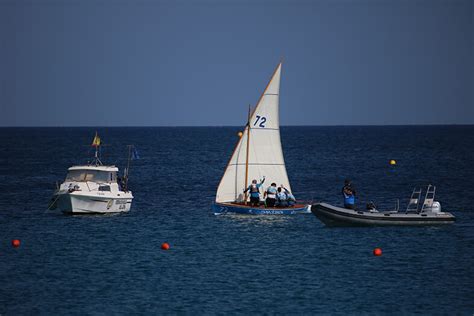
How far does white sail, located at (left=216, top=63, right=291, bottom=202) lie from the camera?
64.6 m

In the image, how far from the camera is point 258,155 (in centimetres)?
6519

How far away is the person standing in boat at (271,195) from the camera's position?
205ft

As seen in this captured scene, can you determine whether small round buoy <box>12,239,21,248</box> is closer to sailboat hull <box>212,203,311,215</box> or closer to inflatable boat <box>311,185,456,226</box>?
sailboat hull <box>212,203,311,215</box>

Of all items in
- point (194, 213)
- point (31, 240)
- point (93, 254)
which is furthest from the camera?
point (194, 213)

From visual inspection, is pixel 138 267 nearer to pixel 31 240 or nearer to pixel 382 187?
pixel 31 240

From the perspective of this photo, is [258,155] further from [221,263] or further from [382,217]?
[221,263]

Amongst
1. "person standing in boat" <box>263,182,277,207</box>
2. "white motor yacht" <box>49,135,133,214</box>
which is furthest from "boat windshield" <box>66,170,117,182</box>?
"person standing in boat" <box>263,182,277,207</box>

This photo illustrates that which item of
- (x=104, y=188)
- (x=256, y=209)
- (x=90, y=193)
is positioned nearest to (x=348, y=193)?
(x=256, y=209)

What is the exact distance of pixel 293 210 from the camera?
62875mm

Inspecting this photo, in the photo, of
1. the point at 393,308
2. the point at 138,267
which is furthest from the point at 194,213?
the point at 393,308

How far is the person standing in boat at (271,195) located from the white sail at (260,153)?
2.44 m

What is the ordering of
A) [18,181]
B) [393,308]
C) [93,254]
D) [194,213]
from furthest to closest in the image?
[18,181] < [194,213] < [93,254] < [393,308]

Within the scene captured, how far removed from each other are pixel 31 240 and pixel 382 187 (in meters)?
45.5

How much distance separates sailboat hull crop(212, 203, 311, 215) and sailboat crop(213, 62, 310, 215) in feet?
0.99
